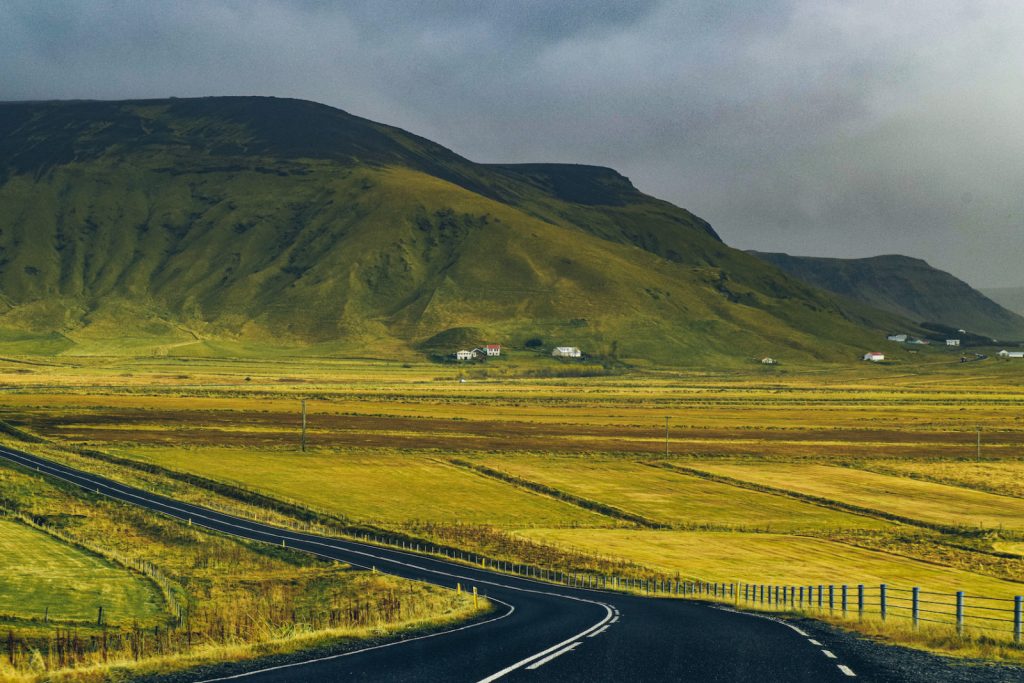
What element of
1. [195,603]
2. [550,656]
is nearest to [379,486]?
[195,603]

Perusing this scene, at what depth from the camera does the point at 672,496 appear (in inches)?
3317

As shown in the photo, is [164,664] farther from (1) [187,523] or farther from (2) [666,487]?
(2) [666,487]

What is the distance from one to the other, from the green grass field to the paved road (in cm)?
1723

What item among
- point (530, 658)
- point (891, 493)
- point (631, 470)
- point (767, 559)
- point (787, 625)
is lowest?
point (767, 559)

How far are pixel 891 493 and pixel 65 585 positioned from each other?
213 feet

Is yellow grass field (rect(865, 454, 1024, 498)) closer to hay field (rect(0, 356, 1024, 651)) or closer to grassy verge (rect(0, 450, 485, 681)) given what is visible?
hay field (rect(0, 356, 1024, 651))

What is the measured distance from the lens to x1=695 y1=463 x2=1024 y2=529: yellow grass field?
75625 millimetres

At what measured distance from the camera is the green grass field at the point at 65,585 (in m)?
42.7

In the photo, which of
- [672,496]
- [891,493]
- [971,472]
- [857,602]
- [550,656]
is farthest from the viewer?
[971,472]

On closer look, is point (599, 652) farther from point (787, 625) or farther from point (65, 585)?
point (65, 585)

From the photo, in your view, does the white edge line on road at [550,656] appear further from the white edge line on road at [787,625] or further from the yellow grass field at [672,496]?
the yellow grass field at [672,496]

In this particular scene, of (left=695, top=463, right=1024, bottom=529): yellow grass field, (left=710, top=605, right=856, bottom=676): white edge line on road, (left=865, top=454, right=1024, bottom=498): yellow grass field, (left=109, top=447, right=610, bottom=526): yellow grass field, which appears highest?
(left=710, top=605, right=856, bottom=676): white edge line on road

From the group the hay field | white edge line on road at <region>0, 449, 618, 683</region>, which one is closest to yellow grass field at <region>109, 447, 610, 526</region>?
the hay field

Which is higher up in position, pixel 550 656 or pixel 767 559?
pixel 550 656
